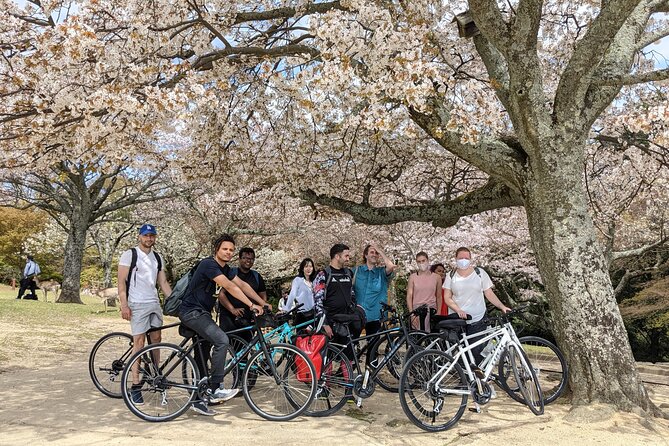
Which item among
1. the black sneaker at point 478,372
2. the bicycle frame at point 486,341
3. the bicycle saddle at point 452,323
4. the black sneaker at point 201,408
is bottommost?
the black sneaker at point 201,408

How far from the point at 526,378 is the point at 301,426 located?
2310 millimetres

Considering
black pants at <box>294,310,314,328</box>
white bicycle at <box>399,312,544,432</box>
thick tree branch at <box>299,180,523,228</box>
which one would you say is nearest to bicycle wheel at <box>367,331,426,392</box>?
white bicycle at <box>399,312,544,432</box>

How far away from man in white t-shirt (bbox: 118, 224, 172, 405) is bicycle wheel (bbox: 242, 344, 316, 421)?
122 cm

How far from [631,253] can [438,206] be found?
5.11m

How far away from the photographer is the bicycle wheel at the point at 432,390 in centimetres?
495

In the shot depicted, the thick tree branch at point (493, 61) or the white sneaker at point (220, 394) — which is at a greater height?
the thick tree branch at point (493, 61)

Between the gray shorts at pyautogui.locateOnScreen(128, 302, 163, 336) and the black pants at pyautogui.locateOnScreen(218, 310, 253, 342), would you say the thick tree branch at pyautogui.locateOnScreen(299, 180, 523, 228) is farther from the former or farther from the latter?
the gray shorts at pyautogui.locateOnScreen(128, 302, 163, 336)

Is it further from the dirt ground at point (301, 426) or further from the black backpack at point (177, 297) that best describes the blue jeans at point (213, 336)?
the dirt ground at point (301, 426)

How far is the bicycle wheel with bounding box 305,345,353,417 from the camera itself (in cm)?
542

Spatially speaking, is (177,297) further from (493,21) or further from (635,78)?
(635,78)

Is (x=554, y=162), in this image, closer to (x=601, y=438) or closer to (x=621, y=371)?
(x=621, y=371)

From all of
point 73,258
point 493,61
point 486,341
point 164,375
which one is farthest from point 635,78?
point 73,258

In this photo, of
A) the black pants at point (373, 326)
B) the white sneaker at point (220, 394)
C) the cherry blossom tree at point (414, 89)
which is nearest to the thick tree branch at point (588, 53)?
the cherry blossom tree at point (414, 89)

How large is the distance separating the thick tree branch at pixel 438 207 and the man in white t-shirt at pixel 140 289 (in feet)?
12.6
